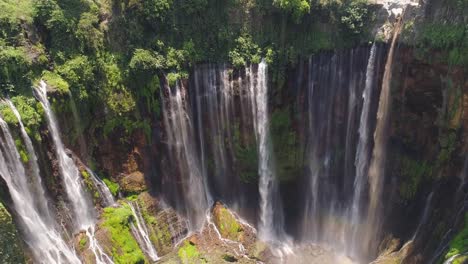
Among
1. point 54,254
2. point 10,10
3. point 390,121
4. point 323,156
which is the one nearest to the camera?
point 54,254

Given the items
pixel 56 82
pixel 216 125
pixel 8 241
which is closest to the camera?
pixel 8 241

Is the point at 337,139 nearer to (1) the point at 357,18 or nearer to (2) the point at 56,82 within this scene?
(1) the point at 357,18

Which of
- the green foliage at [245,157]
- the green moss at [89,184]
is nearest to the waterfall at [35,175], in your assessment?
the green moss at [89,184]

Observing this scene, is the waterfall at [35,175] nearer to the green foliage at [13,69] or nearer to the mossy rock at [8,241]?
the green foliage at [13,69]

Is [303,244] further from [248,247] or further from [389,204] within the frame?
[389,204]

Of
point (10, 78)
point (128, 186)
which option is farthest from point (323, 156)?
point (10, 78)

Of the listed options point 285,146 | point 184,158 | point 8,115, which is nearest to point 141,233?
point 184,158
